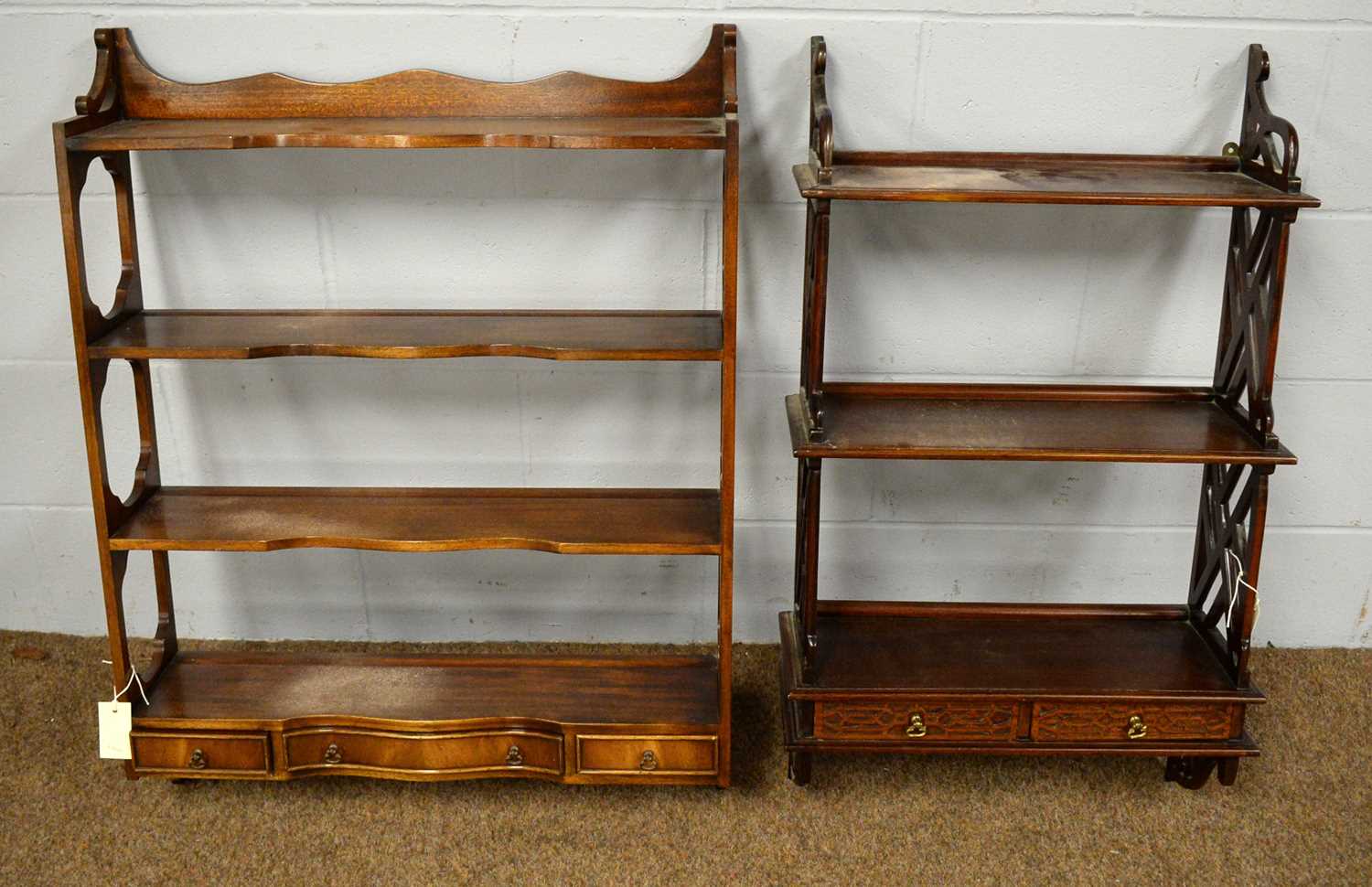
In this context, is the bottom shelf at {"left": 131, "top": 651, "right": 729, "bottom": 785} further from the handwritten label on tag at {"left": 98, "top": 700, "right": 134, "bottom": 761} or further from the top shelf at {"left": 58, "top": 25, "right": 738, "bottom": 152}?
the top shelf at {"left": 58, "top": 25, "right": 738, "bottom": 152}

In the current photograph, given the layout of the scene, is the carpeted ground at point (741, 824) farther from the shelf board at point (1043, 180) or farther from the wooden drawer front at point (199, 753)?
the shelf board at point (1043, 180)

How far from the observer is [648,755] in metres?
2.28

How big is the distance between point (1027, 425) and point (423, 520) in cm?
109

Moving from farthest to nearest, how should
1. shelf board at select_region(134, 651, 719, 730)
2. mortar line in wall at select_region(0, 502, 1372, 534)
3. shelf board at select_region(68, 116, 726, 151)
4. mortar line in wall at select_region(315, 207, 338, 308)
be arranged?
mortar line in wall at select_region(0, 502, 1372, 534), mortar line in wall at select_region(315, 207, 338, 308), shelf board at select_region(134, 651, 719, 730), shelf board at select_region(68, 116, 726, 151)

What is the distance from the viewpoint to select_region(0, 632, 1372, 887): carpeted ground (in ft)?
7.04

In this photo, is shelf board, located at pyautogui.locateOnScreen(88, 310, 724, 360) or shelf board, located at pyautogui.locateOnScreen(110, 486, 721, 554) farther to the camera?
shelf board, located at pyautogui.locateOnScreen(110, 486, 721, 554)

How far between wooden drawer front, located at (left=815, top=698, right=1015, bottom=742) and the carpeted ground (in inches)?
5.1

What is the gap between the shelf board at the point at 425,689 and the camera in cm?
230

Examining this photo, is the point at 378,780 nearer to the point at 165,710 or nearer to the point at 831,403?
the point at 165,710

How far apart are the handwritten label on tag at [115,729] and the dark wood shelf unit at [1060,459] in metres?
1.18

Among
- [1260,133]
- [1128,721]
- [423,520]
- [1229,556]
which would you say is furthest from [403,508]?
[1260,133]

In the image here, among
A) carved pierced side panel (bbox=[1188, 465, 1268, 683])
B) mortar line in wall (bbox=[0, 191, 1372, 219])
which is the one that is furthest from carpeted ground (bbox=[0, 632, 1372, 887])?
mortar line in wall (bbox=[0, 191, 1372, 219])

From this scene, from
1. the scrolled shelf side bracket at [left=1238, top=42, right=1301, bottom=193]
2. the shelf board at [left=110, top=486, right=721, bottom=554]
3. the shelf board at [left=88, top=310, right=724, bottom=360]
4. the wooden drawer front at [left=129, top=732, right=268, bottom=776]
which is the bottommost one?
the wooden drawer front at [left=129, top=732, right=268, bottom=776]

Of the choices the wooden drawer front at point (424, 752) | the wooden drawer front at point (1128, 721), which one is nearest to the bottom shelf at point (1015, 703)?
the wooden drawer front at point (1128, 721)
